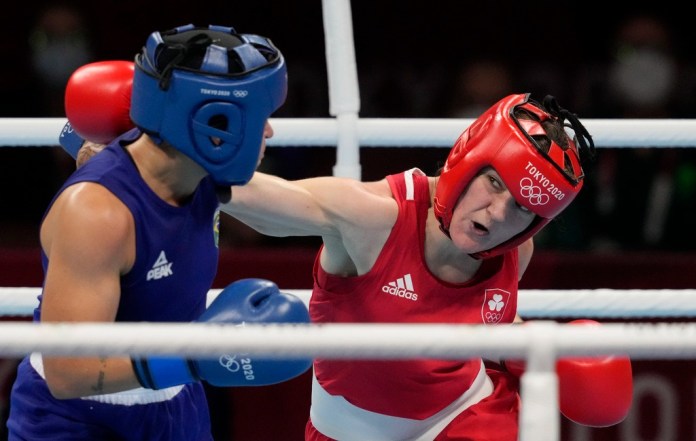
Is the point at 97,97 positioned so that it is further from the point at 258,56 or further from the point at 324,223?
the point at 324,223

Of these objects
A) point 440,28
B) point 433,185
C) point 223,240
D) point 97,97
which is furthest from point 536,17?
point 97,97

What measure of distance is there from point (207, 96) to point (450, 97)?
2.78 meters

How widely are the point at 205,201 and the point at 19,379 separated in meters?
0.46

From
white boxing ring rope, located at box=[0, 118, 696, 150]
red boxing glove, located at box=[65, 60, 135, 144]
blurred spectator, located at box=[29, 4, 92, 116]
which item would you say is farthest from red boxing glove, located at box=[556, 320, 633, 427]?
blurred spectator, located at box=[29, 4, 92, 116]

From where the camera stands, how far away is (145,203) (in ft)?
5.66

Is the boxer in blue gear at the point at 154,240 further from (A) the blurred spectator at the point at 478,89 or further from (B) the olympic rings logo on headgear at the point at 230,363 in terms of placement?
(A) the blurred spectator at the point at 478,89

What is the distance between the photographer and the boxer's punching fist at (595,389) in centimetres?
214

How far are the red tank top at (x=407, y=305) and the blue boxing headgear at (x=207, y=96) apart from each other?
46 centimetres

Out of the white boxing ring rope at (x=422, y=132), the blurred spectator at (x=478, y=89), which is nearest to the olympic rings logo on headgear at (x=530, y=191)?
the white boxing ring rope at (x=422, y=132)

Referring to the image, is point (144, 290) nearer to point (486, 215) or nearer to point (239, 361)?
point (239, 361)

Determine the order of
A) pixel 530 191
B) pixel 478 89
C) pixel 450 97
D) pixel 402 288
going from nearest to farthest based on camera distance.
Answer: pixel 530 191 < pixel 402 288 < pixel 478 89 < pixel 450 97

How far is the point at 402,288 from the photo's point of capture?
6.97ft

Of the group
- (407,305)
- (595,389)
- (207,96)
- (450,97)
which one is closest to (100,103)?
(207,96)

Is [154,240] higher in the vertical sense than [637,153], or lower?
higher
